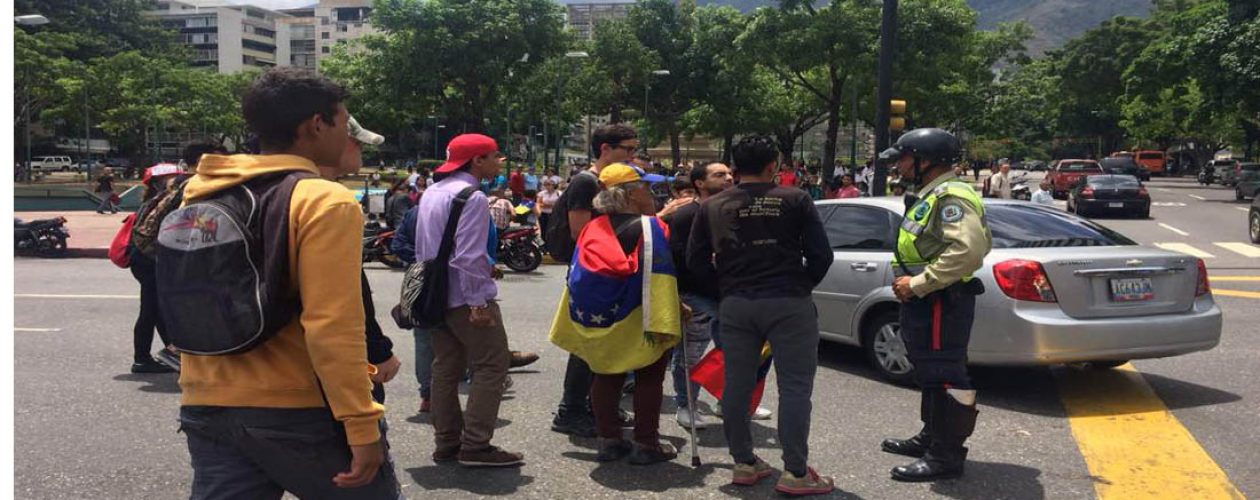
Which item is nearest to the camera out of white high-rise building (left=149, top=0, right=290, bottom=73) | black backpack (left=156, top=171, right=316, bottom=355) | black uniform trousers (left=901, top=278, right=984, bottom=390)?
black backpack (left=156, top=171, right=316, bottom=355)

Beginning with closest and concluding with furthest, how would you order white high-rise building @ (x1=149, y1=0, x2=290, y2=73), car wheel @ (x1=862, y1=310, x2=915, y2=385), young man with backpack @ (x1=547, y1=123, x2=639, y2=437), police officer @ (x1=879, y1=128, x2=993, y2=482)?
police officer @ (x1=879, y1=128, x2=993, y2=482) < young man with backpack @ (x1=547, y1=123, x2=639, y2=437) < car wheel @ (x1=862, y1=310, x2=915, y2=385) < white high-rise building @ (x1=149, y1=0, x2=290, y2=73)

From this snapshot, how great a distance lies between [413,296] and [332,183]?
2275mm

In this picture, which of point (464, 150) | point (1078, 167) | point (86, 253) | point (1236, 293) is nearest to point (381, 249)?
point (86, 253)

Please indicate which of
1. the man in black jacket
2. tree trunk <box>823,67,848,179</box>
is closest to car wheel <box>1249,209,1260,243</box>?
tree trunk <box>823,67,848,179</box>

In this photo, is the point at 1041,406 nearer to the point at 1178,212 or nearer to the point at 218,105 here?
the point at 1178,212

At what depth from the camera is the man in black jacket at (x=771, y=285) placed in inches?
167

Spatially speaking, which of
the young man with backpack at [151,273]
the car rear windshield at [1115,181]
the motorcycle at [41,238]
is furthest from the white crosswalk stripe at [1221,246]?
the motorcycle at [41,238]

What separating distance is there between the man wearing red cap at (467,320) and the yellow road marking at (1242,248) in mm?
15727

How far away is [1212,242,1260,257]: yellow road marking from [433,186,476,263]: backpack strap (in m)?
15.9

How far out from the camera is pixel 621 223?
15.6 ft

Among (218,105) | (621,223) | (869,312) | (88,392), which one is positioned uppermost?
(218,105)

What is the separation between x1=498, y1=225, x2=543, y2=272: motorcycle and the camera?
14398 mm

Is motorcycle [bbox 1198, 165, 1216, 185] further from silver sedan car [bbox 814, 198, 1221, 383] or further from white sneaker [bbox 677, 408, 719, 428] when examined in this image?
white sneaker [bbox 677, 408, 719, 428]

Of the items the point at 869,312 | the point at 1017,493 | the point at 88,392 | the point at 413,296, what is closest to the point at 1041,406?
the point at 869,312
